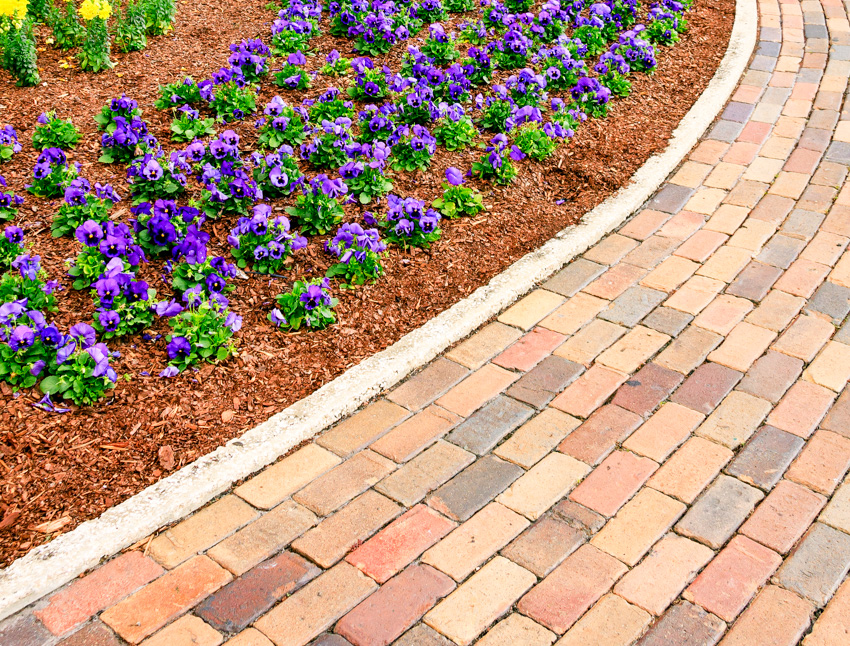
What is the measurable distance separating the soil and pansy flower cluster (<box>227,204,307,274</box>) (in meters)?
0.07

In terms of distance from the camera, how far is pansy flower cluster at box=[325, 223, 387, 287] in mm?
3297

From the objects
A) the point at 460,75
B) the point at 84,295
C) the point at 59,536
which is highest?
the point at 460,75

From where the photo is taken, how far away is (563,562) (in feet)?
7.39

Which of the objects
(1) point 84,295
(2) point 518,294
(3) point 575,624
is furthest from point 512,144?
(3) point 575,624

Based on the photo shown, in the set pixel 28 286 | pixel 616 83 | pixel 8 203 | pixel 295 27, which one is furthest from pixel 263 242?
pixel 616 83

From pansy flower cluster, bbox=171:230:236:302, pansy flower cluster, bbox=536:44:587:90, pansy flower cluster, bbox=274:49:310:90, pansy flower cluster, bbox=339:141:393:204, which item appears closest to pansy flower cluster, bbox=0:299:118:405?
pansy flower cluster, bbox=171:230:236:302

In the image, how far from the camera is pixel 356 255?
329cm

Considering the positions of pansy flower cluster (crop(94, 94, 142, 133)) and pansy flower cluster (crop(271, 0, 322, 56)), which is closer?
pansy flower cluster (crop(94, 94, 142, 133))

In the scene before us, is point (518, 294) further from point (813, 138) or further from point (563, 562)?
point (813, 138)

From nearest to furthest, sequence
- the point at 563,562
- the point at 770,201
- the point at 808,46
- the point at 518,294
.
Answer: the point at 563,562
the point at 518,294
the point at 770,201
the point at 808,46

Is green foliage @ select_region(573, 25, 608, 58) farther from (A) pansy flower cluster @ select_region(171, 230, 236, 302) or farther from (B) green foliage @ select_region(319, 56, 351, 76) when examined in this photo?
(A) pansy flower cluster @ select_region(171, 230, 236, 302)

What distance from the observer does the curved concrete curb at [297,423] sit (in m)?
2.23

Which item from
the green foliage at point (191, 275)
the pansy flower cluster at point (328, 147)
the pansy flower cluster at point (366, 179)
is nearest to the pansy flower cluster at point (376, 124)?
the pansy flower cluster at point (328, 147)

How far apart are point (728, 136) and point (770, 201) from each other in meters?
0.76
